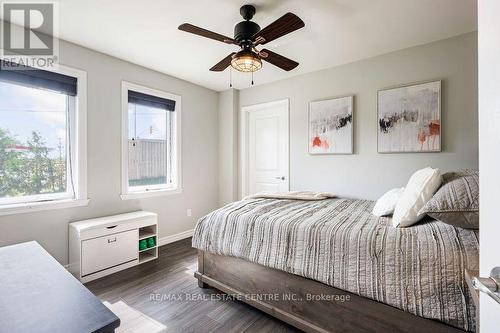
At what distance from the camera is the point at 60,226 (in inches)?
97.3

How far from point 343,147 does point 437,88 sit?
3.75 ft

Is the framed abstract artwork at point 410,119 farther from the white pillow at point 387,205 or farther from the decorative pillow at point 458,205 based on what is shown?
the decorative pillow at point 458,205

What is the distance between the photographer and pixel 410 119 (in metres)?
2.63

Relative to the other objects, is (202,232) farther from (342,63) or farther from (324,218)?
(342,63)

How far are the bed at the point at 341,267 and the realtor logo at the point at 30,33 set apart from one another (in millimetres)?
2352

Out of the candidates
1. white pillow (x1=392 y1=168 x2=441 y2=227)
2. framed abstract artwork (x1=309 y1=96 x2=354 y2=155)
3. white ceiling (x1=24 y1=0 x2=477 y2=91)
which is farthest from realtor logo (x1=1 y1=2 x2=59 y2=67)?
white pillow (x1=392 y1=168 x2=441 y2=227)

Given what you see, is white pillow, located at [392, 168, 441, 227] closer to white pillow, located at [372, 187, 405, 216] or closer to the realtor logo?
white pillow, located at [372, 187, 405, 216]

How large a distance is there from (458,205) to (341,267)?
0.71m

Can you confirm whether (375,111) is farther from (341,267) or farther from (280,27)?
(341,267)

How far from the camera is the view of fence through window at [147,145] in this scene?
3.13m

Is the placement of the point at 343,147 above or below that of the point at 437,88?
below
